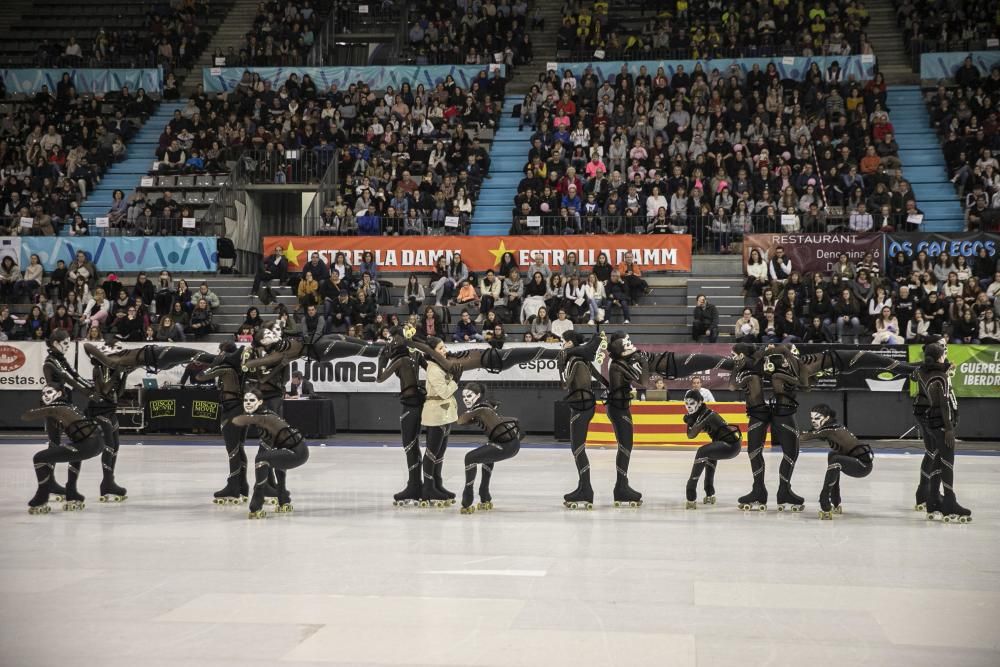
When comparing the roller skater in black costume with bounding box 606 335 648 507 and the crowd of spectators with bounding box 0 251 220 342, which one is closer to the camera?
the roller skater in black costume with bounding box 606 335 648 507

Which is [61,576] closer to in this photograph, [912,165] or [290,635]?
[290,635]

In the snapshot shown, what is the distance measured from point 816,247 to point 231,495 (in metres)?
17.6

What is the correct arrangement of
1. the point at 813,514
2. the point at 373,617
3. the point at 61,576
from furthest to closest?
1. the point at 813,514
2. the point at 61,576
3. the point at 373,617

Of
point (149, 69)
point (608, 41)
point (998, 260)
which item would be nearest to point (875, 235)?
point (998, 260)

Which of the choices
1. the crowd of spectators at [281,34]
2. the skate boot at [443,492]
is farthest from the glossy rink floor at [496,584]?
the crowd of spectators at [281,34]

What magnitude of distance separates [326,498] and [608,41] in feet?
83.5

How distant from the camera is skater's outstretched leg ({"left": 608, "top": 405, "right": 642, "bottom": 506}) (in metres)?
13.8

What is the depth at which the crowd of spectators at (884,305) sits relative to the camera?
76.3ft

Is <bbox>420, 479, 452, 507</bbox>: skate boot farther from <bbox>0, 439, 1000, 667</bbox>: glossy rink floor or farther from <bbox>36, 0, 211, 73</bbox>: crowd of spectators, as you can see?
<bbox>36, 0, 211, 73</bbox>: crowd of spectators

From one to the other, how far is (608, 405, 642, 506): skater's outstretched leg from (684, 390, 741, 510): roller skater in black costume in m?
0.71

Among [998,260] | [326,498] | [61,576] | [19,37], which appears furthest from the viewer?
[19,37]

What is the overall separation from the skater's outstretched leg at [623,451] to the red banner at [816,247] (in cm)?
1433

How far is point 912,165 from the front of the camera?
103ft

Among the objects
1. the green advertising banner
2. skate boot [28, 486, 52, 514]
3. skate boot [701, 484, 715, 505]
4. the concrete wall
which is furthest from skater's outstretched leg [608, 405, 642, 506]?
the green advertising banner
